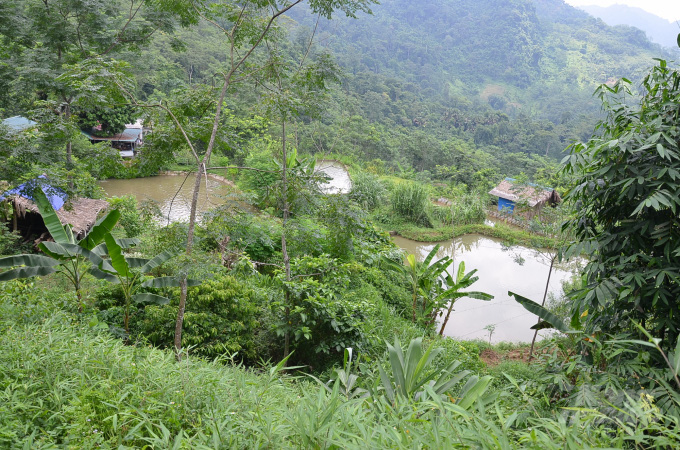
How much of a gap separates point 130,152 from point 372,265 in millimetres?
14828

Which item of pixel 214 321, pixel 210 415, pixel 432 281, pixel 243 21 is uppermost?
pixel 243 21

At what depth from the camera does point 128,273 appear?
146 inches

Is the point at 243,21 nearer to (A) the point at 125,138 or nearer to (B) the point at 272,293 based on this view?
(B) the point at 272,293

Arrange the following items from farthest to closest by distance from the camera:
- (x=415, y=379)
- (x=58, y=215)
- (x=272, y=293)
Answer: (x=58, y=215)
(x=272, y=293)
(x=415, y=379)

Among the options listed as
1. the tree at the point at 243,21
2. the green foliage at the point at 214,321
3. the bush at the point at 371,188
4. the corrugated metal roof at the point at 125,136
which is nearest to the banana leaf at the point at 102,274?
the green foliage at the point at 214,321

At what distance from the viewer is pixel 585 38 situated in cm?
5150

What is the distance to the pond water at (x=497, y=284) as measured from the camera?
7.30 m

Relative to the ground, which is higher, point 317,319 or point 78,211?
point 317,319

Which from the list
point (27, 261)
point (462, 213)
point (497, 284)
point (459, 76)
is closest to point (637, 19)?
point (459, 76)

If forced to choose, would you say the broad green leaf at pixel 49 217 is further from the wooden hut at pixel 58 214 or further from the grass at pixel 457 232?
the grass at pixel 457 232

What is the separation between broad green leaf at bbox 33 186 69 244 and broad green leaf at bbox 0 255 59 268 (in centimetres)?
30

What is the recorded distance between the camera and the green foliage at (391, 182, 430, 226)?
531 inches

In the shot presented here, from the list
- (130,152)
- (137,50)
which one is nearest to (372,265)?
(137,50)

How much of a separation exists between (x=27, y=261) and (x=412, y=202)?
11472 millimetres
